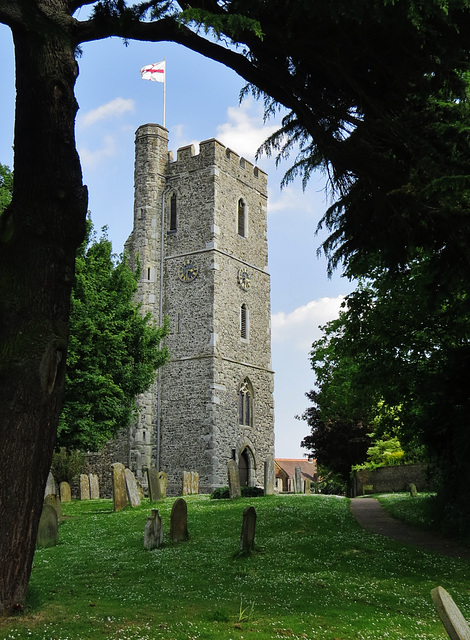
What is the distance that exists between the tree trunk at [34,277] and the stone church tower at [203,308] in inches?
930

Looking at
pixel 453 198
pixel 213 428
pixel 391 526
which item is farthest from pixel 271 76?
pixel 213 428

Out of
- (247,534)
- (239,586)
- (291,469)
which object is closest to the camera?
(239,586)

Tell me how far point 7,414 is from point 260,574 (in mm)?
4145

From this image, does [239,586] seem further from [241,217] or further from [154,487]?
[241,217]

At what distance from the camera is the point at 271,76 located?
7781mm

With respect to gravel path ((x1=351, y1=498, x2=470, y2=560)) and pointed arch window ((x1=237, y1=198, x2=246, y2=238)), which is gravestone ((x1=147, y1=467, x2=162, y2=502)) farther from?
pointed arch window ((x1=237, y1=198, x2=246, y2=238))

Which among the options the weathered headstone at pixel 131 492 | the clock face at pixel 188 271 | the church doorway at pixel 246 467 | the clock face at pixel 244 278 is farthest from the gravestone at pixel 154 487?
the clock face at pixel 244 278

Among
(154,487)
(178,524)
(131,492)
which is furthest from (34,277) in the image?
(154,487)

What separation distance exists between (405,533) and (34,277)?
9506 mm

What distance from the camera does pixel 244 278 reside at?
34.1 metres

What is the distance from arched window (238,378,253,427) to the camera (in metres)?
32.1

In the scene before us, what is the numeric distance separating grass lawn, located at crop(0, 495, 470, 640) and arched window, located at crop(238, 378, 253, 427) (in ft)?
62.8

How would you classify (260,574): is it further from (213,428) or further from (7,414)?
(213,428)

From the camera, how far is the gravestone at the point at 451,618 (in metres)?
3.14
